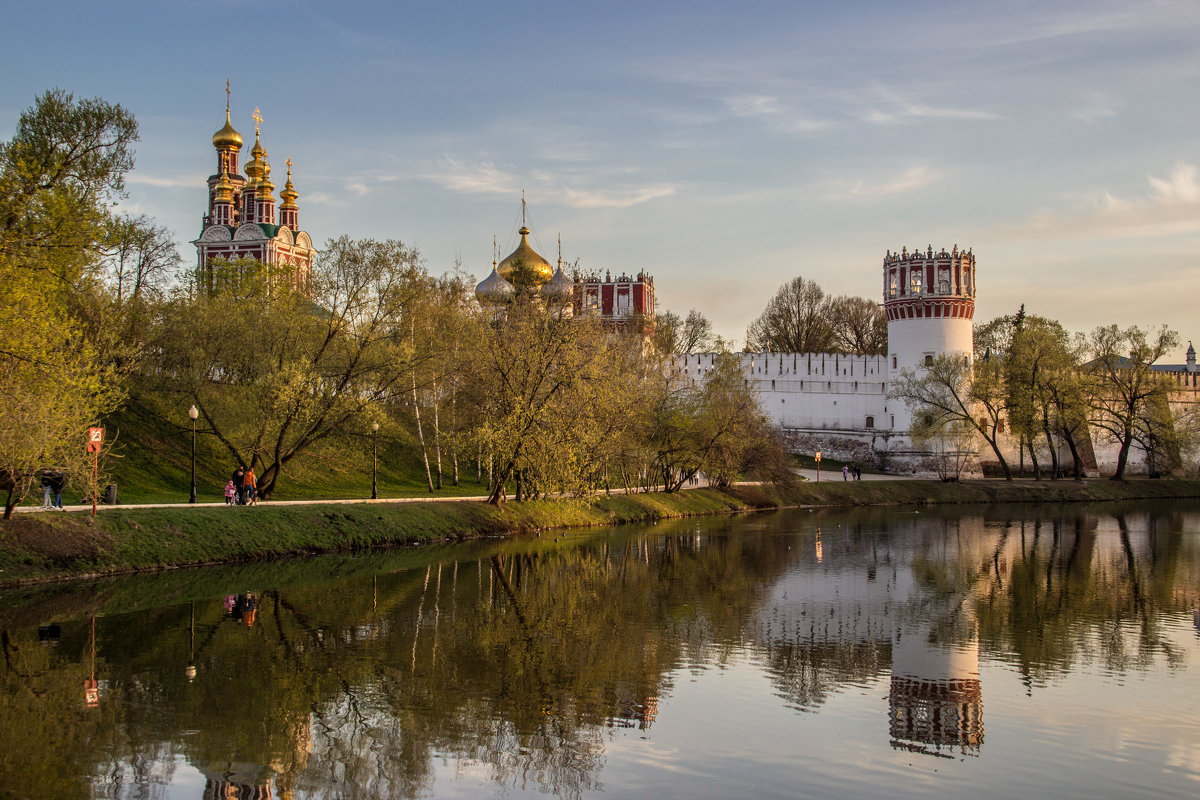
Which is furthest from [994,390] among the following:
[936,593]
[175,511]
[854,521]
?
[175,511]

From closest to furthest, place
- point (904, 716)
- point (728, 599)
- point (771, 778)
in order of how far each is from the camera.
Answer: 1. point (771, 778)
2. point (904, 716)
3. point (728, 599)

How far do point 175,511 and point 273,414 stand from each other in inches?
205

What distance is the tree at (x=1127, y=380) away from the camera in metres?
47.5

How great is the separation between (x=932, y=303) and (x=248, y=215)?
4245 centimetres

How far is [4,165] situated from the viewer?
20.0m

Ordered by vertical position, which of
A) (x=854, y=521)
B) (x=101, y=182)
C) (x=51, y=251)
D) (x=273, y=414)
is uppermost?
(x=101, y=182)

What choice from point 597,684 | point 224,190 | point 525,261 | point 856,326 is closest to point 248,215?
point 224,190

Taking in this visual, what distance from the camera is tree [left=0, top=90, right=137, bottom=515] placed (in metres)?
17.5

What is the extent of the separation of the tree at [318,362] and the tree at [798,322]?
42116 millimetres

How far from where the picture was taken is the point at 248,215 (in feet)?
226

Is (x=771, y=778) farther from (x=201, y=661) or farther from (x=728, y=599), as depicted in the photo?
(x=728, y=599)

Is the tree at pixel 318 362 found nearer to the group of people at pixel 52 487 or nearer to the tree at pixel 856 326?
the group of people at pixel 52 487

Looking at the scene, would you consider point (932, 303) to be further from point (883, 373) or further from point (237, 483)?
point (237, 483)

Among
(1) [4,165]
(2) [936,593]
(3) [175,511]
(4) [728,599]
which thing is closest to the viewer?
(4) [728,599]
